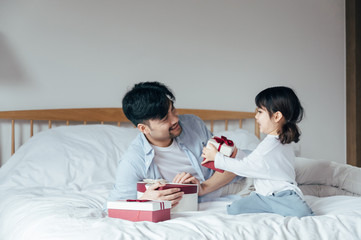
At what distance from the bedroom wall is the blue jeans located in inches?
53.7

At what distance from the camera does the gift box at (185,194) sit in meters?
1.34

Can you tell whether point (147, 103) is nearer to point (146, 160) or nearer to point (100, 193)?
point (146, 160)

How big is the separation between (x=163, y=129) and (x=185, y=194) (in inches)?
11.0

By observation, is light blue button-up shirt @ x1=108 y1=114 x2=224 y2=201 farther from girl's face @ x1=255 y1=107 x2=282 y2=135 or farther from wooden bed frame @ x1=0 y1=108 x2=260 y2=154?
wooden bed frame @ x1=0 y1=108 x2=260 y2=154

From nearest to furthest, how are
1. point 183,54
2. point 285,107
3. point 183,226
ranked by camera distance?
point 183,226 < point 285,107 < point 183,54

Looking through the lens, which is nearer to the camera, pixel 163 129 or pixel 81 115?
pixel 163 129

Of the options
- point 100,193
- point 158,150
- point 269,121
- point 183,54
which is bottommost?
point 100,193

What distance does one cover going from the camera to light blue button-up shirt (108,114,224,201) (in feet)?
4.70

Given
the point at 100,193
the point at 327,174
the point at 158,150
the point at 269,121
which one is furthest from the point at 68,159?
Result: the point at 327,174

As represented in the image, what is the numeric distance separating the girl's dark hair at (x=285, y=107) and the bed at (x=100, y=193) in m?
0.27

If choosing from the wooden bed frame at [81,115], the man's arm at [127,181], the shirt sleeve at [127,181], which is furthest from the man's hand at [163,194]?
the wooden bed frame at [81,115]

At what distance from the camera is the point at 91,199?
161 cm

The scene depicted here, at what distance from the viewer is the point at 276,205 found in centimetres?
129

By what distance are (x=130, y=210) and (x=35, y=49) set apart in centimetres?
150
